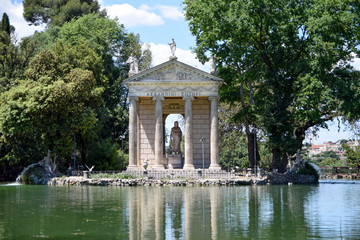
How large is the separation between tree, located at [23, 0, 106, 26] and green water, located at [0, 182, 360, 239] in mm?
55258

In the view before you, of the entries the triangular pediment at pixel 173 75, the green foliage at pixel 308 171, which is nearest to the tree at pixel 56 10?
the triangular pediment at pixel 173 75

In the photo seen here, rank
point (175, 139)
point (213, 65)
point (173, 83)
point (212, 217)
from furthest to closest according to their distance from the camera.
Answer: point (175, 139), point (213, 65), point (173, 83), point (212, 217)

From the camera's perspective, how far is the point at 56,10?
82188 mm

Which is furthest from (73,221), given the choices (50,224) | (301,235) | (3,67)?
(3,67)

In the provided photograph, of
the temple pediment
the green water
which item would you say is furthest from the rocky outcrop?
the green water

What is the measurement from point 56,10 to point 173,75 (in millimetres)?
40211

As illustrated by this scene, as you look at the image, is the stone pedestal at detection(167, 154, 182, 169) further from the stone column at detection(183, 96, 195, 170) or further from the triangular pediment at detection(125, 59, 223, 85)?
the triangular pediment at detection(125, 59, 223, 85)

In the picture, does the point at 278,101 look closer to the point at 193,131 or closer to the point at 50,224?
the point at 193,131

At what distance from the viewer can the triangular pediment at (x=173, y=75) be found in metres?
49.5

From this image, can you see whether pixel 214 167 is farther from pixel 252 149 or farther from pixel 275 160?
pixel 275 160

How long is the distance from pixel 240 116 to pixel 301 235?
36.6 metres

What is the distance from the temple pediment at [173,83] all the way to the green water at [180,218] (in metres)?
23.7

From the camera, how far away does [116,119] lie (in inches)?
2537

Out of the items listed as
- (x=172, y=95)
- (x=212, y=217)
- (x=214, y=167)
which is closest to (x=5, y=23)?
(x=172, y=95)
